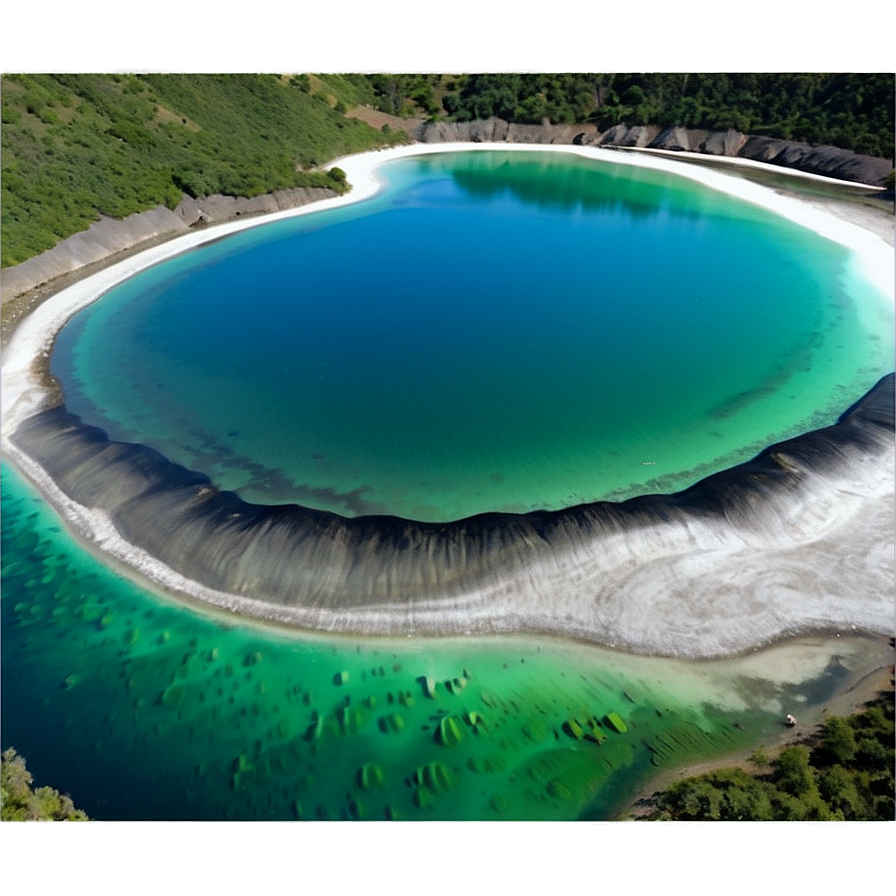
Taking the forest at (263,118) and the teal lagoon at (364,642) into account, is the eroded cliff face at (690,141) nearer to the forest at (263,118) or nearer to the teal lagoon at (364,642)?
the forest at (263,118)

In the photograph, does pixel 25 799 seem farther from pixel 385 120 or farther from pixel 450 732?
pixel 385 120

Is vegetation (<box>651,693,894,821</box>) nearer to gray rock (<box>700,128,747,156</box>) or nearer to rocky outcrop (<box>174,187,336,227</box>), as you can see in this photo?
rocky outcrop (<box>174,187,336,227</box>)

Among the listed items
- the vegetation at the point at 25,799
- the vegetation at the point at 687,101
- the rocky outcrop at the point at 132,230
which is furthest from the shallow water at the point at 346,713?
the vegetation at the point at 687,101

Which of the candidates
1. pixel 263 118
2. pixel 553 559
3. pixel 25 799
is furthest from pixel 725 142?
pixel 25 799

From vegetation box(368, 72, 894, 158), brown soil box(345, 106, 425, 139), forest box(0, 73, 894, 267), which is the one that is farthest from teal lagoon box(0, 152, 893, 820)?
brown soil box(345, 106, 425, 139)

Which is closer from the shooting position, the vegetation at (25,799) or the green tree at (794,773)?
the vegetation at (25,799)

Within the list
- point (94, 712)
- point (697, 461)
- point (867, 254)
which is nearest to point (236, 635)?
point (94, 712)
